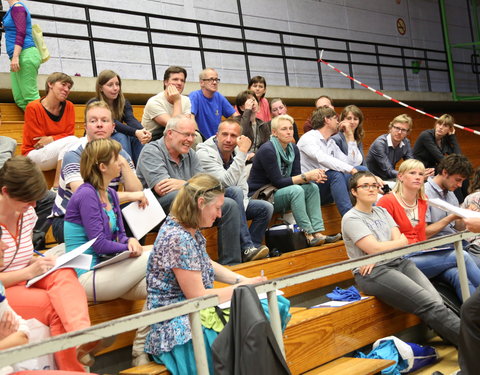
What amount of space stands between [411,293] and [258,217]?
1178 mm

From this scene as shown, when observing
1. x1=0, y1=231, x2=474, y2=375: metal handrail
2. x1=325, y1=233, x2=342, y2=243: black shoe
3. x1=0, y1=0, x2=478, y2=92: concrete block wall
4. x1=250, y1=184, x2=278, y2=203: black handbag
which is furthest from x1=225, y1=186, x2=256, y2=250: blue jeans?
x1=0, y1=0, x2=478, y2=92: concrete block wall

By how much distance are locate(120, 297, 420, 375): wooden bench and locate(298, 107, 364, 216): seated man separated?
4.36 feet

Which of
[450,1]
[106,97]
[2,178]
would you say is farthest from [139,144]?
[450,1]

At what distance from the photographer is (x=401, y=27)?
12.1 metres

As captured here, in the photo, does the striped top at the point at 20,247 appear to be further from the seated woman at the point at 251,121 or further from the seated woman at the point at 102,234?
the seated woman at the point at 251,121

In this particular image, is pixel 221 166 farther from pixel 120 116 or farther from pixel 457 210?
pixel 457 210

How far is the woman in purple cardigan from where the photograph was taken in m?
2.96

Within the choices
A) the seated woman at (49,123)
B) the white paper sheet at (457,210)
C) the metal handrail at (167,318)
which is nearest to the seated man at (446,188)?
the white paper sheet at (457,210)

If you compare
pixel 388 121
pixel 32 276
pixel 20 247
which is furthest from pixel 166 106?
pixel 388 121

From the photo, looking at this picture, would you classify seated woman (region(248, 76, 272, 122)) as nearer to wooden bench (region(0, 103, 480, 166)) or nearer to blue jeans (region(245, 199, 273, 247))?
wooden bench (region(0, 103, 480, 166))

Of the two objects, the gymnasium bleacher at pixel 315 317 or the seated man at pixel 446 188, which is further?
the seated man at pixel 446 188

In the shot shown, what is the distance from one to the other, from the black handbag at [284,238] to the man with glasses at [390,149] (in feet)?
5.34

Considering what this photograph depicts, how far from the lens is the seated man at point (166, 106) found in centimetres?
510

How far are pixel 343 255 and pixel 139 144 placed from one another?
1653 mm
